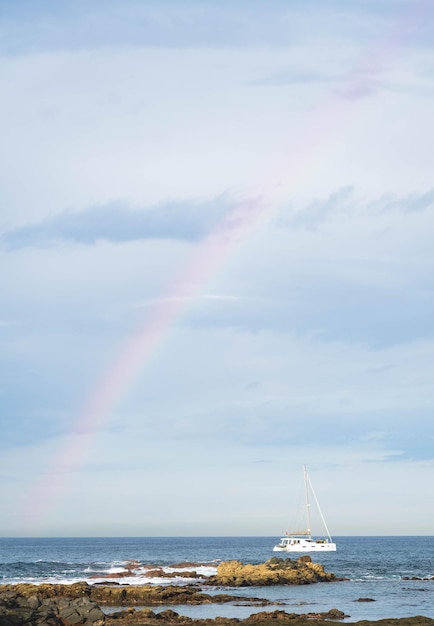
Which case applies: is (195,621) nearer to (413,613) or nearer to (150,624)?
(150,624)

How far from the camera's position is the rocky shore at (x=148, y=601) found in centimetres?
4748

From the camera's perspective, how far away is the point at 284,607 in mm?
60031

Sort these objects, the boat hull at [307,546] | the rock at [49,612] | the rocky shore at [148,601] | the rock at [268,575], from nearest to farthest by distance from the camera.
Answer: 1. the rock at [49,612]
2. the rocky shore at [148,601]
3. the rock at [268,575]
4. the boat hull at [307,546]

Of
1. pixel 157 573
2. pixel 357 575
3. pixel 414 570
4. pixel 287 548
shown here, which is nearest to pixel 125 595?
pixel 157 573

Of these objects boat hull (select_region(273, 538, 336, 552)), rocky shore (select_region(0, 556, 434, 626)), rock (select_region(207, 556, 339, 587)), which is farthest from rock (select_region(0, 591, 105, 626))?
boat hull (select_region(273, 538, 336, 552))

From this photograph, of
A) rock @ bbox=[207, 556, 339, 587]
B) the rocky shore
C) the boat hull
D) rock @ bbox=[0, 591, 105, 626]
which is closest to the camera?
rock @ bbox=[0, 591, 105, 626]

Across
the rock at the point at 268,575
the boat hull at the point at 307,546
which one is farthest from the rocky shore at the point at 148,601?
the boat hull at the point at 307,546

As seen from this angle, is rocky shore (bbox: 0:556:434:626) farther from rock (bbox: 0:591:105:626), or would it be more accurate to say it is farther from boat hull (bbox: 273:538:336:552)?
boat hull (bbox: 273:538:336:552)

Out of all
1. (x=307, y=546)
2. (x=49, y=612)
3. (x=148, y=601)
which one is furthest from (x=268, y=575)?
(x=307, y=546)

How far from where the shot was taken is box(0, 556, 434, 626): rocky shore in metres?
47.5

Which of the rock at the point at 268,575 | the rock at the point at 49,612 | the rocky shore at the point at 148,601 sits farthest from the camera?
the rock at the point at 268,575

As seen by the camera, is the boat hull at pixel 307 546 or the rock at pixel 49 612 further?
the boat hull at pixel 307 546

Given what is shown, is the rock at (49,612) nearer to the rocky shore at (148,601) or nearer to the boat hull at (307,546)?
the rocky shore at (148,601)

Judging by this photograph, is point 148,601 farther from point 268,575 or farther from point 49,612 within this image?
point 268,575
